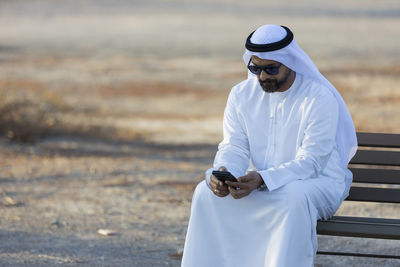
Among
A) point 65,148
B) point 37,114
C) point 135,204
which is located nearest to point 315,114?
point 135,204

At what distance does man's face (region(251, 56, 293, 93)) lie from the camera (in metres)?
5.09

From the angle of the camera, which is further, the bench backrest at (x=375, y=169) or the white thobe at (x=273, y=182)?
the bench backrest at (x=375, y=169)

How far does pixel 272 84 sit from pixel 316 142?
456 millimetres

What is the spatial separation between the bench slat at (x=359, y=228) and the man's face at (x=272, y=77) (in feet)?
2.89

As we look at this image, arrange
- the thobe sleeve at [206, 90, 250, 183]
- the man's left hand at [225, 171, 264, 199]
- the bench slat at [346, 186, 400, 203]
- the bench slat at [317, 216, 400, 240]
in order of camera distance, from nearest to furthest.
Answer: the man's left hand at [225, 171, 264, 199] → the bench slat at [317, 216, 400, 240] → the thobe sleeve at [206, 90, 250, 183] → the bench slat at [346, 186, 400, 203]

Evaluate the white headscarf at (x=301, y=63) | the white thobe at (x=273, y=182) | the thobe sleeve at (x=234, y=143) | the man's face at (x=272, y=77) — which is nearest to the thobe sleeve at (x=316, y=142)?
the white thobe at (x=273, y=182)

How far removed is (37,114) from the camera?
13.6m

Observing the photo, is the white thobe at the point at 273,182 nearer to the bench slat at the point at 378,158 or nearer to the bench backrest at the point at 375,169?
the bench backrest at the point at 375,169

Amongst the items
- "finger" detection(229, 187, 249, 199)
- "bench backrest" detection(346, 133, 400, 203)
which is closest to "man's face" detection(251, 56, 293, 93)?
"finger" detection(229, 187, 249, 199)

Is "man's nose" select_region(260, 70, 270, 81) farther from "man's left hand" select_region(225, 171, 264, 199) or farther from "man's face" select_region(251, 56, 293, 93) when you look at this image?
"man's left hand" select_region(225, 171, 264, 199)

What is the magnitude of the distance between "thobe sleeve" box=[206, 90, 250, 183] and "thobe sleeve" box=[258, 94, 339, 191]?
1.21 ft

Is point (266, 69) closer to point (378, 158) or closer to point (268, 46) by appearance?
point (268, 46)

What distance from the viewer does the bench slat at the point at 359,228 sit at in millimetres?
4922

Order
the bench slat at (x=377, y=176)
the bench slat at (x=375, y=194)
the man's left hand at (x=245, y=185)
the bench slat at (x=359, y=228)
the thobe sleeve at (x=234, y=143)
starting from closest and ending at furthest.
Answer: the man's left hand at (x=245, y=185)
the bench slat at (x=359, y=228)
the thobe sleeve at (x=234, y=143)
the bench slat at (x=375, y=194)
the bench slat at (x=377, y=176)
